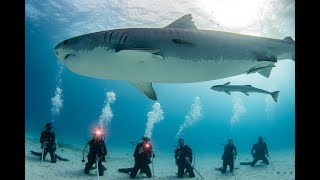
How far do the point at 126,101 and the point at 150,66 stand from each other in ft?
408

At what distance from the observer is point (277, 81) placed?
2031 inches

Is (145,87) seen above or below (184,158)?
above

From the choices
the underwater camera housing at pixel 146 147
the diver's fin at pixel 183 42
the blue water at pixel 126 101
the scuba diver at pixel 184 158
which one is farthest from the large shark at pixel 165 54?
the blue water at pixel 126 101

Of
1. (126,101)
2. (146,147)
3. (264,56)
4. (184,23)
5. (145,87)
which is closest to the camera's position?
(264,56)

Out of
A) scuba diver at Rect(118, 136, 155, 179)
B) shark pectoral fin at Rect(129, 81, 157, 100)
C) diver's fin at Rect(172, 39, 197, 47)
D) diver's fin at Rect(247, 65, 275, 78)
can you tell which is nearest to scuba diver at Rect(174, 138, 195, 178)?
scuba diver at Rect(118, 136, 155, 179)

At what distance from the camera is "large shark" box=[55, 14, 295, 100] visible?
11.1 feet

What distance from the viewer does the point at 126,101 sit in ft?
417

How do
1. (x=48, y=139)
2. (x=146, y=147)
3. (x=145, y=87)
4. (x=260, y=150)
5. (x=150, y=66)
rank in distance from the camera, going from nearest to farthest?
(x=150, y=66) < (x=145, y=87) < (x=146, y=147) < (x=48, y=139) < (x=260, y=150)

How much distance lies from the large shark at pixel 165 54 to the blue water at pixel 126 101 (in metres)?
12.8

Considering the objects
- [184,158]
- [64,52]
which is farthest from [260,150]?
[64,52]

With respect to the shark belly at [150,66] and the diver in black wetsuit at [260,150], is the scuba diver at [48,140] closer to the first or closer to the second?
the shark belly at [150,66]

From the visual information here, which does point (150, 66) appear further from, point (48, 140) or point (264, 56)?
point (48, 140)

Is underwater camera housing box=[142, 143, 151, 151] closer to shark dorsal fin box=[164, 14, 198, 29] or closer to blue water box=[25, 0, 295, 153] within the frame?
shark dorsal fin box=[164, 14, 198, 29]

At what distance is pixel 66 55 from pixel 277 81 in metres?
52.9
